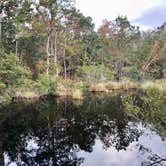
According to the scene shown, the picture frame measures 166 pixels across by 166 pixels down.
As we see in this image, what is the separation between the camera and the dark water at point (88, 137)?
34.6 feet

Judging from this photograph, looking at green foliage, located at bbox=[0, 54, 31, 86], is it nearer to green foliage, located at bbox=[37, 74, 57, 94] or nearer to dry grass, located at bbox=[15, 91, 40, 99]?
dry grass, located at bbox=[15, 91, 40, 99]

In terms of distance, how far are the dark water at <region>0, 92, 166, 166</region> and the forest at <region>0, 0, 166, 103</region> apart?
7170mm

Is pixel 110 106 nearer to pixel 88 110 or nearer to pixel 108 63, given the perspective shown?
pixel 88 110

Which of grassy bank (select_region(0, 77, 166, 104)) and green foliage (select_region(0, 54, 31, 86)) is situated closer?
green foliage (select_region(0, 54, 31, 86))

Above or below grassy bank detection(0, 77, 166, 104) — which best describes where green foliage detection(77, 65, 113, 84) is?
above

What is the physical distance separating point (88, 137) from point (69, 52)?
111 ft

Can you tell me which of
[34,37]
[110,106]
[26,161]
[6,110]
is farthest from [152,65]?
[26,161]

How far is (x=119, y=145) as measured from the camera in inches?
559

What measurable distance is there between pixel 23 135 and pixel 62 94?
19.2 metres

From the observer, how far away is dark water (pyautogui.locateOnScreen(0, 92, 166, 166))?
34.6 ft

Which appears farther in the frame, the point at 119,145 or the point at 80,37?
the point at 80,37

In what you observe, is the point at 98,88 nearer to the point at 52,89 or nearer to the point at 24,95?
the point at 52,89

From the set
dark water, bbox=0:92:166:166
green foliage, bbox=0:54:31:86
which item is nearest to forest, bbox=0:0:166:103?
green foliage, bbox=0:54:31:86

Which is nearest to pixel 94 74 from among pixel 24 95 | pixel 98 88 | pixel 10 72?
pixel 98 88
